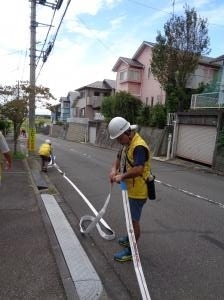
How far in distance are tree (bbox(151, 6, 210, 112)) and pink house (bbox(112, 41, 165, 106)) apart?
9.56m

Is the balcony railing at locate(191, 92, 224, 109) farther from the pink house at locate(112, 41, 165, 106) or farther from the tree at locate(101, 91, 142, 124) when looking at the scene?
the pink house at locate(112, 41, 165, 106)

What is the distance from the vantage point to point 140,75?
42156mm

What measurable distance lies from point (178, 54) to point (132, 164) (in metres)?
25.4

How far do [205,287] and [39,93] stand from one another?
1655cm

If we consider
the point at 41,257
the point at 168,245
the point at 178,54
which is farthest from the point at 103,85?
the point at 41,257

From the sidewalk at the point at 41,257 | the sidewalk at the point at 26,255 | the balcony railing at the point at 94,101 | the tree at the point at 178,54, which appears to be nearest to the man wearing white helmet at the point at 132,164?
the sidewalk at the point at 41,257

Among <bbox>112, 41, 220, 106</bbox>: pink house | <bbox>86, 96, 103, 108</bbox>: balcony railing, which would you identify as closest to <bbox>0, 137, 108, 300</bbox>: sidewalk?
<bbox>112, 41, 220, 106</bbox>: pink house

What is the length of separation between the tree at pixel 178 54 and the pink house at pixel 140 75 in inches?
376

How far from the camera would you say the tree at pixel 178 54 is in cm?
2781

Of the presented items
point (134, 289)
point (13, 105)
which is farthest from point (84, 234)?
point (13, 105)

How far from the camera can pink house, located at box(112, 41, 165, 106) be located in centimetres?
3988

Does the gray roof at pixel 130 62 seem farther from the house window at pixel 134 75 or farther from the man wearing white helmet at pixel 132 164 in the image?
the man wearing white helmet at pixel 132 164

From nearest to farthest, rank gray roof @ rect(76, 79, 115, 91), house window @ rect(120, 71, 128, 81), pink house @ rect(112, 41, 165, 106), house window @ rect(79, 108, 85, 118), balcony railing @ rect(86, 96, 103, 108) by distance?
pink house @ rect(112, 41, 165, 106) < house window @ rect(120, 71, 128, 81) < balcony railing @ rect(86, 96, 103, 108) < gray roof @ rect(76, 79, 115, 91) < house window @ rect(79, 108, 85, 118)

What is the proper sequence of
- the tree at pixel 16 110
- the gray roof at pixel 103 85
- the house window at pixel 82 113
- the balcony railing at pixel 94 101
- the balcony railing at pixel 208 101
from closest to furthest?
the tree at pixel 16 110 → the balcony railing at pixel 208 101 → the balcony railing at pixel 94 101 → the gray roof at pixel 103 85 → the house window at pixel 82 113
